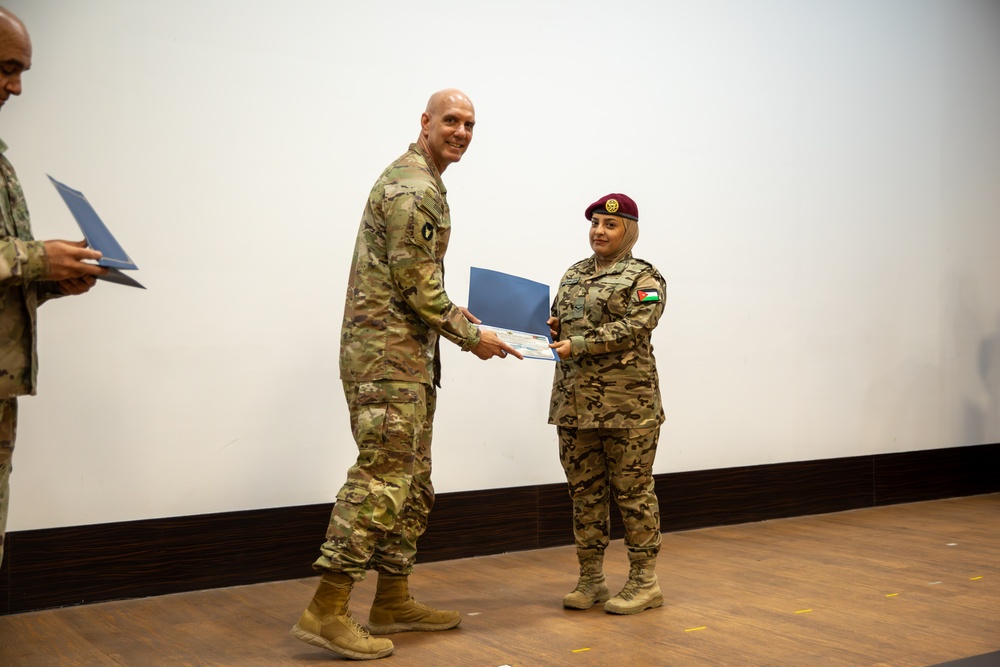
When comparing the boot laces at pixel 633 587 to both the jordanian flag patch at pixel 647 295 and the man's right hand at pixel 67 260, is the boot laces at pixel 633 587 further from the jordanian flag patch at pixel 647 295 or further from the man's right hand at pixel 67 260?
the man's right hand at pixel 67 260

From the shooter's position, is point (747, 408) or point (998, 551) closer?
point (998, 551)

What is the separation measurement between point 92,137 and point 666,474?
292 centimetres

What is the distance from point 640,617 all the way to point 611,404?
2.23 ft

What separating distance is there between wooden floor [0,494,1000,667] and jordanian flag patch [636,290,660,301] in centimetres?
102

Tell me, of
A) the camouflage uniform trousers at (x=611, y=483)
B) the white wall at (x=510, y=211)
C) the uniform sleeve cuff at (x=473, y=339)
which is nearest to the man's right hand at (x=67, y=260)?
the uniform sleeve cuff at (x=473, y=339)

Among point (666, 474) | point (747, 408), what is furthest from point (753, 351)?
point (666, 474)

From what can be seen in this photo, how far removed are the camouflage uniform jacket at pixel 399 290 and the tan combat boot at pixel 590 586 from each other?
0.94m

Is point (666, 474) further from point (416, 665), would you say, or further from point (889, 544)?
point (416, 665)

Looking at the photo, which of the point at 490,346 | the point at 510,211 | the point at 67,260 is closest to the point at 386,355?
the point at 490,346

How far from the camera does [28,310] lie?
2.19 m

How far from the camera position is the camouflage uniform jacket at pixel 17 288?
2.06m

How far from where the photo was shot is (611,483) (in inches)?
127

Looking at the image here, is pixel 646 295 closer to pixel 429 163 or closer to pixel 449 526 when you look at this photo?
pixel 429 163

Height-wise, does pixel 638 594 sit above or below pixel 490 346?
below
